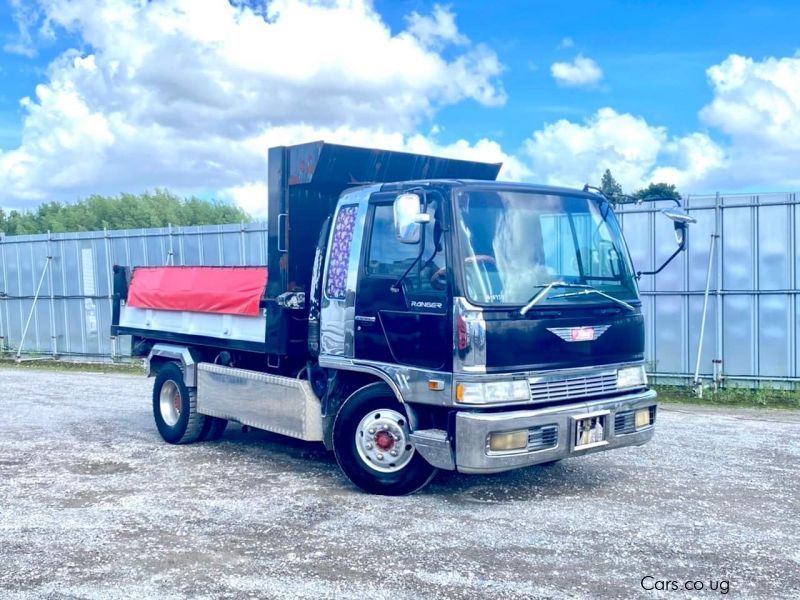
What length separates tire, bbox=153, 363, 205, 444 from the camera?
Answer: 28.8ft

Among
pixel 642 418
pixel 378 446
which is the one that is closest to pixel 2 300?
pixel 378 446

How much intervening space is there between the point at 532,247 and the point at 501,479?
2.11 m

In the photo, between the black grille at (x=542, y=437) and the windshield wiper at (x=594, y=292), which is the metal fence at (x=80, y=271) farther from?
the black grille at (x=542, y=437)

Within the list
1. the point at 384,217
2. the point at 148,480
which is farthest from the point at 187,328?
the point at 384,217

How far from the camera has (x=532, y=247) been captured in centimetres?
630

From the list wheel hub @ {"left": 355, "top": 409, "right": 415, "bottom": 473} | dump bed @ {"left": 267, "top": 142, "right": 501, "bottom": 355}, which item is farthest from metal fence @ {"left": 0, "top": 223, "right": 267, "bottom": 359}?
wheel hub @ {"left": 355, "top": 409, "right": 415, "bottom": 473}

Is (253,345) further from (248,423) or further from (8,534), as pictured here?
(8,534)

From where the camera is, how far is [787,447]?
8492 mm

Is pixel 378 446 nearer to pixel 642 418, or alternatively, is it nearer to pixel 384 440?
pixel 384 440

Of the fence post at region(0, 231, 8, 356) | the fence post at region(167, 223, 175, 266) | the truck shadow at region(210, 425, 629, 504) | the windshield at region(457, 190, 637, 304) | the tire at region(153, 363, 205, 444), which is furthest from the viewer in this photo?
the fence post at region(0, 231, 8, 356)

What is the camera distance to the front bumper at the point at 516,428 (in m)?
5.87

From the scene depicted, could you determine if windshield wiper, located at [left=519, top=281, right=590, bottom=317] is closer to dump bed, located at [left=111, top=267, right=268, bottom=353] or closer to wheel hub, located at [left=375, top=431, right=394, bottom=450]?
wheel hub, located at [left=375, top=431, right=394, bottom=450]

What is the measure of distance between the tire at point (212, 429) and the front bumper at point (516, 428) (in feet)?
12.3

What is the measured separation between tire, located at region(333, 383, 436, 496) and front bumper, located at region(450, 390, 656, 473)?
592 millimetres
